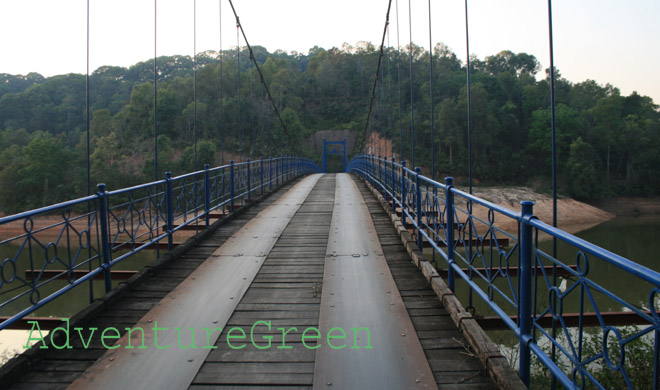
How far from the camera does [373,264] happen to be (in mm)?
3922

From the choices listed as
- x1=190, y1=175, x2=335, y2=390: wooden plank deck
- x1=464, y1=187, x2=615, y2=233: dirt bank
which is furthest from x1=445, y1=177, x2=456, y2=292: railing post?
x1=464, y1=187, x2=615, y2=233: dirt bank

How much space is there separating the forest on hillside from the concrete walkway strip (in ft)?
70.8

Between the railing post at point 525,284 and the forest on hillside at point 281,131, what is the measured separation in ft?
77.9

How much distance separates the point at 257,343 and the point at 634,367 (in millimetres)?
7416

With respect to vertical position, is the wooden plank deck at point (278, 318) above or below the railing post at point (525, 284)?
below

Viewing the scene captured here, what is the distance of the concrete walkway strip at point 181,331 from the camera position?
6.76ft

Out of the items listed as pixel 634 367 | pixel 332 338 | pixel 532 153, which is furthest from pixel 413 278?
pixel 532 153

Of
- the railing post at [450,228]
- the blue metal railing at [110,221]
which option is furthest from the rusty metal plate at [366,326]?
the blue metal railing at [110,221]

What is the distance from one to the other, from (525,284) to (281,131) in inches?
1494

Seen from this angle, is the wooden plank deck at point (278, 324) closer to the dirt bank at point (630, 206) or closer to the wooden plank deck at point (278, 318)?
the wooden plank deck at point (278, 318)

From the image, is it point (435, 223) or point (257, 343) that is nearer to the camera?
point (257, 343)

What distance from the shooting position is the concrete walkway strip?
81.1 inches

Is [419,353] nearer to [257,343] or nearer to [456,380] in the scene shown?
[456,380]

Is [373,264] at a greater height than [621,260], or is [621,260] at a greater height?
[621,260]
